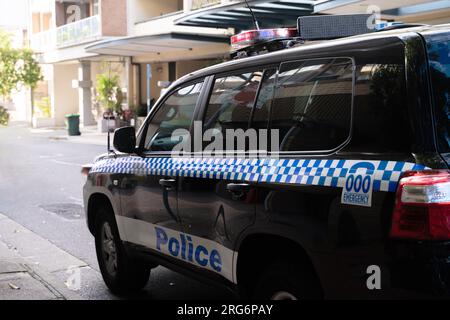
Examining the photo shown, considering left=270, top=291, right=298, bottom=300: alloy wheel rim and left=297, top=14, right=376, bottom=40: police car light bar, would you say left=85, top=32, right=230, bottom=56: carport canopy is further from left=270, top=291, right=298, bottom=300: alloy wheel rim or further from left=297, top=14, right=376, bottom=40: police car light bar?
left=270, top=291, right=298, bottom=300: alloy wheel rim

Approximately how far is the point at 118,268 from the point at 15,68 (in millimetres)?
36267

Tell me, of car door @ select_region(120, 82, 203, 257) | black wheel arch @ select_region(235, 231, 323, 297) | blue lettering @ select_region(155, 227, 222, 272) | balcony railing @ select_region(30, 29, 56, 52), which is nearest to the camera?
black wheel arch @ select_region(235, 231, 323, 297)

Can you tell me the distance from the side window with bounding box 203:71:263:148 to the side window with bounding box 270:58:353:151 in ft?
0.81

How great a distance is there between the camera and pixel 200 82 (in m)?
4.07

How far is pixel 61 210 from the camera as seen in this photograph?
371 inches

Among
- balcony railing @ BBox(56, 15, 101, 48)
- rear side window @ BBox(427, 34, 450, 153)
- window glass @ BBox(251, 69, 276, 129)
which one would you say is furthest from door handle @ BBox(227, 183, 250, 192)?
balcony railing @ BBox(56, 15, 101, 48)

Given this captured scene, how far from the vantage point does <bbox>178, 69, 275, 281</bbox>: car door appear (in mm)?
3303

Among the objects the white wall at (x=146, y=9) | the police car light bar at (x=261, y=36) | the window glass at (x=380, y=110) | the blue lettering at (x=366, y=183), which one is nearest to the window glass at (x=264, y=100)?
the police car light bar at (x=261, y=36)

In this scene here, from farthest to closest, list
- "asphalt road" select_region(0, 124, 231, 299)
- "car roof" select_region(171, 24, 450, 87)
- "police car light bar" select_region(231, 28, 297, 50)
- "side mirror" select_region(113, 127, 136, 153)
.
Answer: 1. "asphalt road" select_region(0, 124, 231, 299)
2. "side mirror" select_region(113, 127, 136, 153)
3. "police car light bar" select_region(231, 28, 297, 50)
4. "car roof" select_region(171, 24, 450, 87)

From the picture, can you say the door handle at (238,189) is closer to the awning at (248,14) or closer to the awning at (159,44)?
the awning at (248,14)

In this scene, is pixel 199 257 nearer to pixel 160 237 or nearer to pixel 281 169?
pixel 160 237

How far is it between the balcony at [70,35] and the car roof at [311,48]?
2725cm

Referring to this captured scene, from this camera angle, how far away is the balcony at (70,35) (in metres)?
31.0

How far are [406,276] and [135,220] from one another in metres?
2.60
